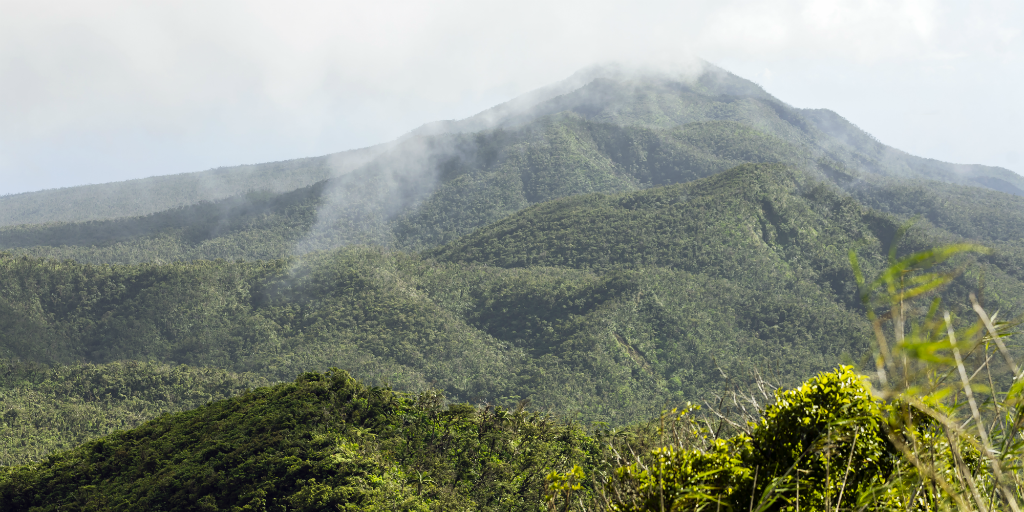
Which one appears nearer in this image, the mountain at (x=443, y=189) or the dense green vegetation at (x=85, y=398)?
the dense green vegetation at (x=85, y=398)

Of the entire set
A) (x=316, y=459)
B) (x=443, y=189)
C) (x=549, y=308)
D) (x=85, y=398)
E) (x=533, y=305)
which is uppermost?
(x=443, y=189)

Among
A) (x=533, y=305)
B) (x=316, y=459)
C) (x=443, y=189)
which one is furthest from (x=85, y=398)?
(x=443, y=189)

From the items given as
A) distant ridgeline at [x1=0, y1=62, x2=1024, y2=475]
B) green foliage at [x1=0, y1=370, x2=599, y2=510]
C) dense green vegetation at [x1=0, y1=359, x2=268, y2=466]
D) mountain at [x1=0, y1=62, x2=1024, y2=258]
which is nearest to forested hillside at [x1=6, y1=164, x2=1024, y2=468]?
distant ridgeline at [x1=0, y1=62, x2=1024, y2=475]

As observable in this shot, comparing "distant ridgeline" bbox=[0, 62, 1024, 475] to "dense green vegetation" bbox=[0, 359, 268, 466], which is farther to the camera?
"distant ridgeline" bbox=[0, 62, 1024, 475]

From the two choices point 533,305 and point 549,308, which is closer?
point 549,308

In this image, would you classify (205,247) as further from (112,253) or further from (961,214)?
(961,214)

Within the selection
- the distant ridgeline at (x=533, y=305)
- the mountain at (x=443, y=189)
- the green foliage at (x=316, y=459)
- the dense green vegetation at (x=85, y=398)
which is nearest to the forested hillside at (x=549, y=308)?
the distant ridgeline at (x=533, y=305)

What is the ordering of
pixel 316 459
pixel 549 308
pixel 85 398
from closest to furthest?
pixel 316 459, pixel 85 398, pixel 549 308

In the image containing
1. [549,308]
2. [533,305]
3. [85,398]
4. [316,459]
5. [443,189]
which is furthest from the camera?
[443,189]

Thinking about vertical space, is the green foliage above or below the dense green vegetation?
above

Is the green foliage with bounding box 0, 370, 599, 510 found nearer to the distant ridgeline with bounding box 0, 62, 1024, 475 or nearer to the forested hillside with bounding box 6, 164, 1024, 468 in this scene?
the distant ridgeline with bounding box 0, 62, 1024, 475

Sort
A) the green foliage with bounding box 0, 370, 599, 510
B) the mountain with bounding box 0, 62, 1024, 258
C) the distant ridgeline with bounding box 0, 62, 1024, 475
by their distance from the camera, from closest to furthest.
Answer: the green foliage with bounding box 0, 370, 599, 510 < the distant ridgeline with bounding box 0, 62, 1024, 475 < the mountain with bounding box 0, 62, 1024, 258

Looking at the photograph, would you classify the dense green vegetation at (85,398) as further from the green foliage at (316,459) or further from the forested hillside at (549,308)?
the green foliage at (316,459)

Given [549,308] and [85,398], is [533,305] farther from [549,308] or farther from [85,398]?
[85,398]
